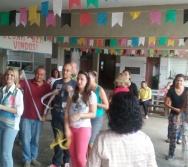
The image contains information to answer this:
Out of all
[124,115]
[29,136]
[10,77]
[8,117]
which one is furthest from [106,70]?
[124,115]

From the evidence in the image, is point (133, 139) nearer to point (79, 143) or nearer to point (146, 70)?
point (79, 143)

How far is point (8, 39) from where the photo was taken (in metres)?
7.08

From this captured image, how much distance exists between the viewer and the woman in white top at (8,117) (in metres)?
2.55

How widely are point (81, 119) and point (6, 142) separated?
2.82 feet

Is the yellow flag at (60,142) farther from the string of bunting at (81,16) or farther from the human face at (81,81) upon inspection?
the string of bunting at (81,16)

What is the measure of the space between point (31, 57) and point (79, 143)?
32.1ft

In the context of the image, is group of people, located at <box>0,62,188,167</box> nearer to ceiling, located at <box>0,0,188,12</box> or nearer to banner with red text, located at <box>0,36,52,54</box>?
ceiling, located at <box>0,0,188,12</box>

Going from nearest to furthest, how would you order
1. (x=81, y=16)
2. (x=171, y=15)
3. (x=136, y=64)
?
1. (x=171, y=15)
2. (x=81, y=16)
3. (x=136, y=64)

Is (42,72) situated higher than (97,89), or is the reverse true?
(42,72)

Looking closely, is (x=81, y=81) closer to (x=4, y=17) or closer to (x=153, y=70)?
(x=4, y=17)

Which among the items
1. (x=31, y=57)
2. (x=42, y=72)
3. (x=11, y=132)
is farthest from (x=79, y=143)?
(x=31, y=57)

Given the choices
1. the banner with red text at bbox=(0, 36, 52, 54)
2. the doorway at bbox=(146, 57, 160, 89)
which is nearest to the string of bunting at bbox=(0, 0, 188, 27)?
the banner with red text at bbox=(0, 36, 52, 54)

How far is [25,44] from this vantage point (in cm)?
771

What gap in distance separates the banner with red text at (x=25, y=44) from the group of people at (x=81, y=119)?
435 cm
